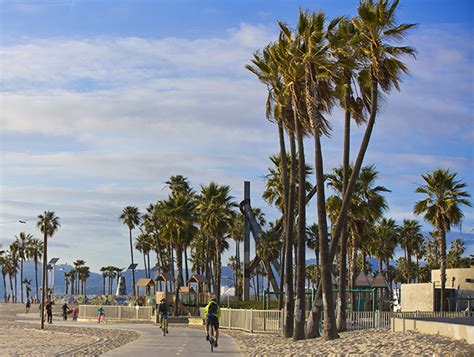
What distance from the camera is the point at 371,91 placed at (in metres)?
29.7

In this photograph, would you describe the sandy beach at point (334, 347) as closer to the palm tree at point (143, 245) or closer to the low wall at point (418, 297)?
the low wall at point (418, 297)

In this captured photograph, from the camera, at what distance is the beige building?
5334cm

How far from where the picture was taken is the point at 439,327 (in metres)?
20.9

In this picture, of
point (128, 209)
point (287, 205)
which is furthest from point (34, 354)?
point (128, 209)

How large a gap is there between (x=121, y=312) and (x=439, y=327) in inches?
1698

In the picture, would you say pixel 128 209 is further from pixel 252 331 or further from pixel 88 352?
pixel 88 352

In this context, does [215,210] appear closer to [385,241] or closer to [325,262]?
[385,241]

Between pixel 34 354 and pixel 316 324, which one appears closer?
pixel 34 354

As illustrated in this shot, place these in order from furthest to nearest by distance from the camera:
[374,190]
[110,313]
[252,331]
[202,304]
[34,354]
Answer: [202,304] → [110,313] → [374,190] → [252,331] → [34,354]

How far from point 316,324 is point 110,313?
35.1 meters

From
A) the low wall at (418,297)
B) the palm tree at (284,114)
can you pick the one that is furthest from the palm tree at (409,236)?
the palm tree at (284,114)

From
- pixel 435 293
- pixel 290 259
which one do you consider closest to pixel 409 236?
pixel 435 293

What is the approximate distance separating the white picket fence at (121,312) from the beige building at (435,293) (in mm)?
18732

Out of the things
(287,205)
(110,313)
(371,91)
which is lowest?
(110,313)
